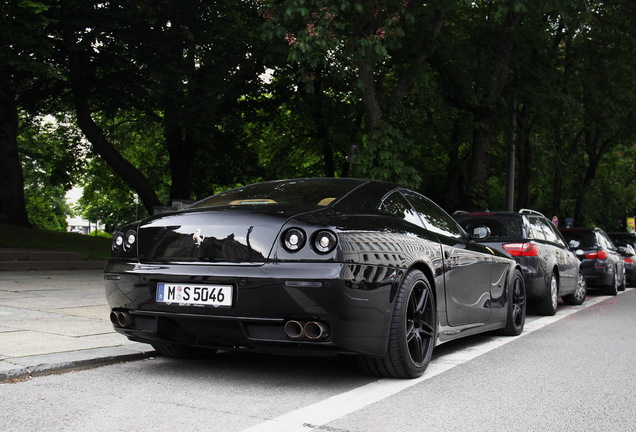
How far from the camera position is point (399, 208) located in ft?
18.8

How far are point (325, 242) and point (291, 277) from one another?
30cm

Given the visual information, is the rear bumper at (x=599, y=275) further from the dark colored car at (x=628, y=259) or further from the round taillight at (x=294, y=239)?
the round taillight at (x=294, y=239)

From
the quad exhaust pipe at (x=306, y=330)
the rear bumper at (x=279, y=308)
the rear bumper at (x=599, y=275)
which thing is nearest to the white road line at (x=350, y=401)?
the rear bumper at (x=279, y=308)

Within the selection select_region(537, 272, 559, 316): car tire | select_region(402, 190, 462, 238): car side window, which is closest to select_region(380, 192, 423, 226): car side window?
select_region(402, 190, 462, 238): car side window

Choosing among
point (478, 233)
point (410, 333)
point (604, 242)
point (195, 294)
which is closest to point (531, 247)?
point (478, 233)

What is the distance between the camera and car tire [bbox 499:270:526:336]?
7695 mm

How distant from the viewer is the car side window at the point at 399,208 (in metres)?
5.57

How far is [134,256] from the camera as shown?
16.8 ft

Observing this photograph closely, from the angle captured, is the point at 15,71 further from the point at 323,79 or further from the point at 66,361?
the point at 66,361

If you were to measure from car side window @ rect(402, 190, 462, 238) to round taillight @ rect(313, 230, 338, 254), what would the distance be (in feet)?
5.17

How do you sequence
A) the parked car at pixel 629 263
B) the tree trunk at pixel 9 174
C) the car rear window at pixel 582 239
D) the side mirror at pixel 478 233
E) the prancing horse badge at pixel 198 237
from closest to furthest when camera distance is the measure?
1. the prancing horse badge at pixel 198 237
2. the side mirror at pixel 478 233
3. the car rear window at pixel 582 239
4. the parked car at pixel 629 263
5. the tree trunk at pixel 9 174

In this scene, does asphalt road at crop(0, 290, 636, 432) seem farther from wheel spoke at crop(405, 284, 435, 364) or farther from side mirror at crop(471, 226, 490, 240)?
side mirror at crop(471, 226, 490, 240)

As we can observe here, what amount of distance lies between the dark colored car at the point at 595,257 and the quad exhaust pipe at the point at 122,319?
1191cm

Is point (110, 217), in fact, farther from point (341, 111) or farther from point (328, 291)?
point (328, 291)
